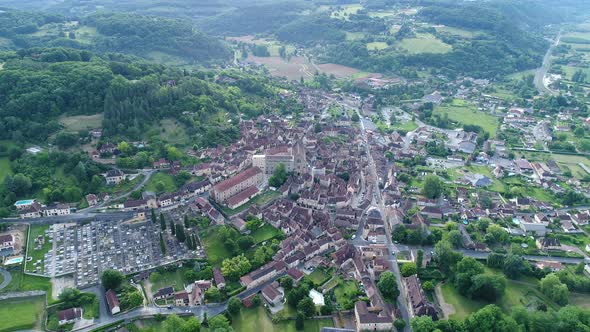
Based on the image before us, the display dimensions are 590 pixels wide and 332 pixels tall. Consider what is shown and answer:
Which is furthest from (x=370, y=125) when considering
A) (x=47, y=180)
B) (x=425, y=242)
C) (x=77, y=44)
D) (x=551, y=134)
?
(x=77, y=44)

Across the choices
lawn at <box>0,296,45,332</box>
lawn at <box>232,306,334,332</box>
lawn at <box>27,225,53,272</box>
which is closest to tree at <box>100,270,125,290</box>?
lawn at <box>0,296,45,332</box>

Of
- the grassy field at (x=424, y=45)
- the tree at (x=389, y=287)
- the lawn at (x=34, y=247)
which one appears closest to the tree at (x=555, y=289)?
the tree at (x=389, y=287)

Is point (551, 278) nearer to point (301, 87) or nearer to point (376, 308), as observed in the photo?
point (376, 308)

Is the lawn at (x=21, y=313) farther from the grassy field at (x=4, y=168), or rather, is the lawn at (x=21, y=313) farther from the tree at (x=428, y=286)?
the tree at (x=428, y=286)

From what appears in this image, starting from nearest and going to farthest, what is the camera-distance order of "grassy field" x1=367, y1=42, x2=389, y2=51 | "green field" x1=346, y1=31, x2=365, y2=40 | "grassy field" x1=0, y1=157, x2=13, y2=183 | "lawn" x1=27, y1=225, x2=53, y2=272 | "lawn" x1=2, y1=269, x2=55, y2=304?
"lawn" x1=2, y1=269, x2=55, y2=304 → "lawn" x1=27, y1=225, x2=53, y2=272 → "grassy field" x1=0, y1=157, x2=13, y2=183 → "grassy field" x1=367, y1=42, x2=389, y2=51 → "green field" x1=346, y1=31, x2=365, y2=40

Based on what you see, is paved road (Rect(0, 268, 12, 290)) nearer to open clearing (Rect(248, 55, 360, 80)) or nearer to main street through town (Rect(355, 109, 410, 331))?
main street through town (Rect(355, 109, 410, 331))

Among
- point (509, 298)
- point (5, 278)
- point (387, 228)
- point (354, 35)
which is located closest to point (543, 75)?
point (354, 35)
